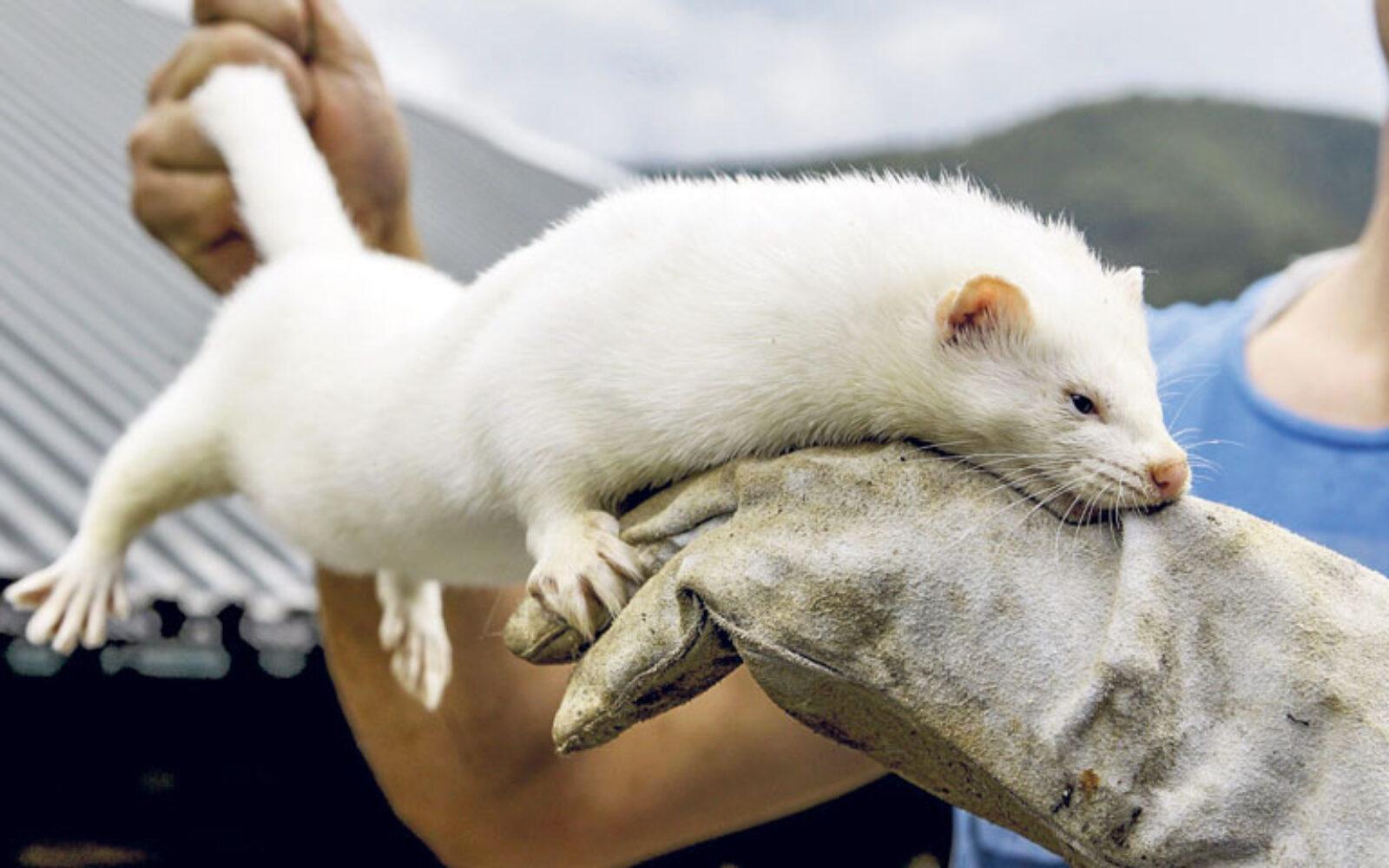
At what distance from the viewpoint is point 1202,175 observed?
13.1 m

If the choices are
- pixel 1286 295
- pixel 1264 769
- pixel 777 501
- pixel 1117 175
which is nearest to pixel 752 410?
pixel 777 501

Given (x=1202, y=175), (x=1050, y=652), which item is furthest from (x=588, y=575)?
(x=1202, y=175)

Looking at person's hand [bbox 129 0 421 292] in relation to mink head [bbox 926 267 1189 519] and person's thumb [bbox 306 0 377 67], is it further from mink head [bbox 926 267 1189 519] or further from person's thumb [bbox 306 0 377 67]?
mink head [bbox 926 267 1189 519]

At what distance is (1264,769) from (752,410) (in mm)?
530

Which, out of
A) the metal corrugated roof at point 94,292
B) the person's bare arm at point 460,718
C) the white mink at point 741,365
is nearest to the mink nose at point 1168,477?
the white mink at point 741,365

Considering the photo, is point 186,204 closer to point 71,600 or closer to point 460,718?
point 71,600

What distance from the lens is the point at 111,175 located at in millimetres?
5008

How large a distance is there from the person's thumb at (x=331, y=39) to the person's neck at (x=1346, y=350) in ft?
5.51

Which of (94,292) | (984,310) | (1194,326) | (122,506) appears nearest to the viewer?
(984,310)

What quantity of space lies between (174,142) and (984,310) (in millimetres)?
1565

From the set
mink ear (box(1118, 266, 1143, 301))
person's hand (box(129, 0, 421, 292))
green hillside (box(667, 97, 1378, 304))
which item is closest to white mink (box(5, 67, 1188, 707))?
mink ear (box(1118, 266, 1143, 301))

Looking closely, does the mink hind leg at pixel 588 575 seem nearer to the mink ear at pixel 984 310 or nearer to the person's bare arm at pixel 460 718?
the mink ear at pixel 984 310

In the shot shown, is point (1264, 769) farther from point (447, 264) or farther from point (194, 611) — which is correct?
point (447, 264)

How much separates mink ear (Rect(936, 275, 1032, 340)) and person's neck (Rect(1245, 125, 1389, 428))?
136 cm
